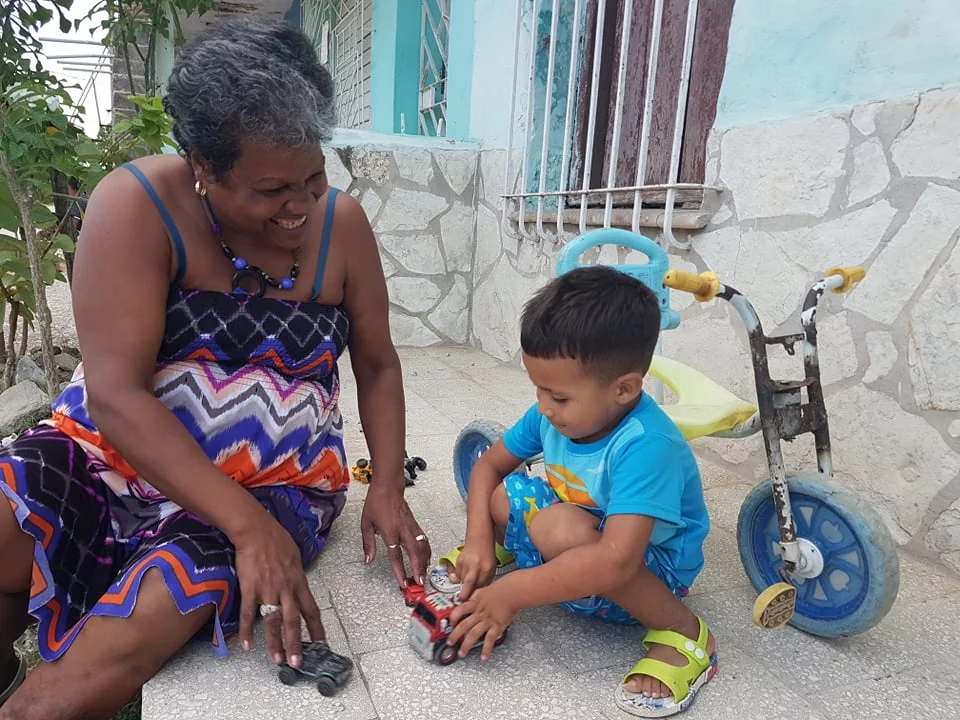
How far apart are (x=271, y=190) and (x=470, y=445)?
1009 mm

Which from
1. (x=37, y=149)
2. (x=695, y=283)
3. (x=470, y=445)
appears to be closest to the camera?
(x=695, y=283)

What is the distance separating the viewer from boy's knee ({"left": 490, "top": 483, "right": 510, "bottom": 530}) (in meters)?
1.43

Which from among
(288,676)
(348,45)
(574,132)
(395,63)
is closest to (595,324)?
(288,676)

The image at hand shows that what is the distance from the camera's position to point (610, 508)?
1190mm

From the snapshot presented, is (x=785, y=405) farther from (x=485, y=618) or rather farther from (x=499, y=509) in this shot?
(x=485, y=618)

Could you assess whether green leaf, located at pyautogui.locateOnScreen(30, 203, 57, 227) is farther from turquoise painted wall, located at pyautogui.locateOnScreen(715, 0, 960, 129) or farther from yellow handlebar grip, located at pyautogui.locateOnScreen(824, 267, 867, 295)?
yellow handlebar grip, located at pyautogui.locateOnScreen(824, 267, 867, 295)

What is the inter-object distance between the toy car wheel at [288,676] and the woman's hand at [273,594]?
0.06 feet

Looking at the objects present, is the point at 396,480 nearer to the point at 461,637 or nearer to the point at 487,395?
the point at 461,637

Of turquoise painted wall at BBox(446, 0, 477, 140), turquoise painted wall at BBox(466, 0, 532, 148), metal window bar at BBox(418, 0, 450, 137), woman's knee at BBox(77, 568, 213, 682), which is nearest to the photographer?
woman's knee at BBox(77, 568, 213, 682)

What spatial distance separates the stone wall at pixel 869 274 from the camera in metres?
1.71

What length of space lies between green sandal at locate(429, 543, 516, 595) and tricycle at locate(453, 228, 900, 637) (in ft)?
0.75

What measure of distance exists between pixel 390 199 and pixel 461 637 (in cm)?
313

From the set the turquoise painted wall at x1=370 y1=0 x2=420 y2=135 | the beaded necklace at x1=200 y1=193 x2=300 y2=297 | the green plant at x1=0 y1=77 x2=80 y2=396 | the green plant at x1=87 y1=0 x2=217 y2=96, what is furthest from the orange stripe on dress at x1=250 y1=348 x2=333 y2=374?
the turquoise painted wall at x1=370 y1=0 x2=420 y2=135

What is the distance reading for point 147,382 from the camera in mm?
1314
